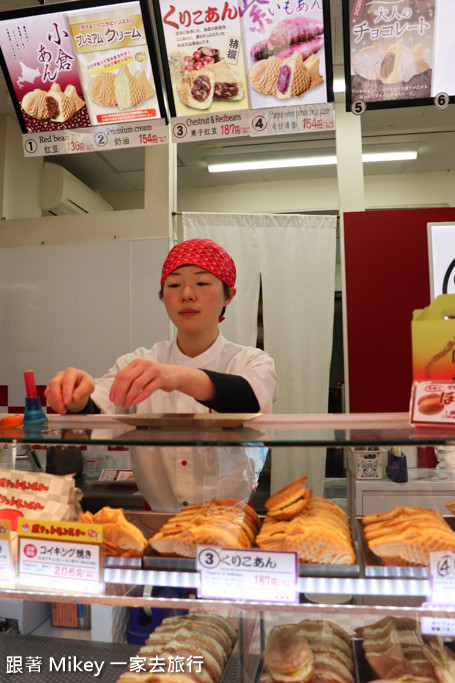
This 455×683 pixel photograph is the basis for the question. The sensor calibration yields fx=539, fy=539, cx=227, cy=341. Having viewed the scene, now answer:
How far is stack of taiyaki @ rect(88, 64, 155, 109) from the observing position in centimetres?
297

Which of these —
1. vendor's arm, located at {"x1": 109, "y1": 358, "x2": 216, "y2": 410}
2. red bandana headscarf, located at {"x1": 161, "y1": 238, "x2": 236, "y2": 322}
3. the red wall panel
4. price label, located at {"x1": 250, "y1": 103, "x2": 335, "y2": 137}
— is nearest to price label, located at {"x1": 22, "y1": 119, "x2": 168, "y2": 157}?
price label, located at {"x1": 250, "y1": 103, "x2": 335, "y2": 137}

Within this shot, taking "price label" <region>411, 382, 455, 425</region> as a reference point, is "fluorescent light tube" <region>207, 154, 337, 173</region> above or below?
above

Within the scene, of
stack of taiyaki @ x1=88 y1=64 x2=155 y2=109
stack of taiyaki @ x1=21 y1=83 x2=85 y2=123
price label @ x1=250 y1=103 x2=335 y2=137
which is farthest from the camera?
stack of taiyaki @ x1=21 y1=83 x2=85 y2=123

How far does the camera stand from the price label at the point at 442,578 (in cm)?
105

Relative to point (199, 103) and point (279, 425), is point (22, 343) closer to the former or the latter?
point (199, 103)

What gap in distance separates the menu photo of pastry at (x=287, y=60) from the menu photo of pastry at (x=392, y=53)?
0.18 meters

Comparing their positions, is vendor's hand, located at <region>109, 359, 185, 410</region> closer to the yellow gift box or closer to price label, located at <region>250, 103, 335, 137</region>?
the yellow gift box

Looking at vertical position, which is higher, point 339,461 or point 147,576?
point 339,461

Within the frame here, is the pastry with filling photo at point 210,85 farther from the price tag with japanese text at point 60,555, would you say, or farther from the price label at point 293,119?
the price tag with japanese text at point 60,555

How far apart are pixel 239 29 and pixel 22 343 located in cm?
289

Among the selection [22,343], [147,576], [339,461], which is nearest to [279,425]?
[339,461]

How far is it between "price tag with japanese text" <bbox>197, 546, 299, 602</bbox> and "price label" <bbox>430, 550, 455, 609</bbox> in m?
0.27

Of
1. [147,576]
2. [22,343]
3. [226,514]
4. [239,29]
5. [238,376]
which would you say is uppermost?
[239,29]

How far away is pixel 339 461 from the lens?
1179 millimetres
